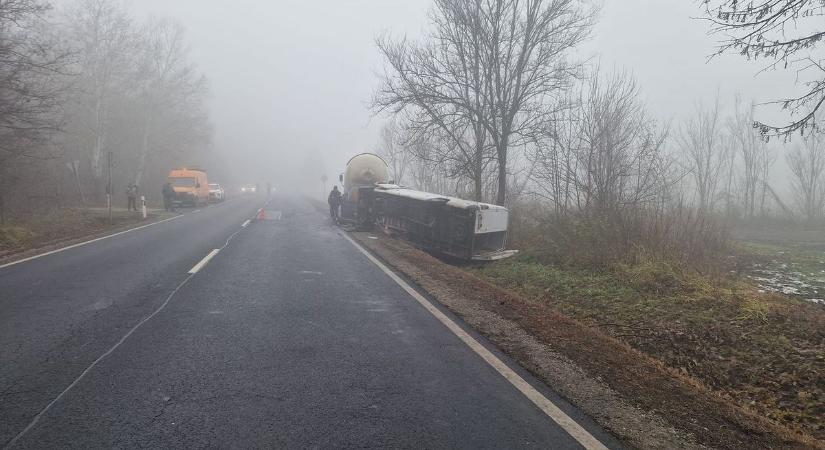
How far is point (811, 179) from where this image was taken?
24.9m

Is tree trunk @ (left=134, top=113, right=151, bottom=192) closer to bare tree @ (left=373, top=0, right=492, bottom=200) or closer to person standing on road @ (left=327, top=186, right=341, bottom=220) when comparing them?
person standing on road @ (left=327, top=186, right=341, bottom=220)

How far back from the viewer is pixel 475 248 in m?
11.5

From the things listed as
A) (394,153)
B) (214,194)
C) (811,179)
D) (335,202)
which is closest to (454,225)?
(335,202)

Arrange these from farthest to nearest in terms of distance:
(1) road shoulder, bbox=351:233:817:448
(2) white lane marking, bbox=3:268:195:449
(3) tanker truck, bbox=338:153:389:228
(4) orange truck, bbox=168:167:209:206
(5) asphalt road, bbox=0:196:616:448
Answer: (4) orange truck, bbox=168:167:209:206 → (3) tanker truck, bbox=338:153:389:228 → (1) road shoulder, bbox=351:233:817:448 → (5) asphalt road, bbox=0:196:616:448 → (2) white lane marking, bbox=3:268:195:449

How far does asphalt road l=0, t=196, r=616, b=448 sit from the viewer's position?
117 inches

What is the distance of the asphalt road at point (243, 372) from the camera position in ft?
9.74

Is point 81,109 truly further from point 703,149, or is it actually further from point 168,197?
point 703,149

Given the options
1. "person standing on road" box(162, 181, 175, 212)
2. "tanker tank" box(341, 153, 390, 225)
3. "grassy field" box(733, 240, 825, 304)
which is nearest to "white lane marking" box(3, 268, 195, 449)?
"grassy field" box(733, 240, 825, 304)

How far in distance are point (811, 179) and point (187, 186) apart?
36.9 meters

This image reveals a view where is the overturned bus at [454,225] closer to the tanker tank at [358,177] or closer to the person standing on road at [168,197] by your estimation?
the tanker tank at [358,177]

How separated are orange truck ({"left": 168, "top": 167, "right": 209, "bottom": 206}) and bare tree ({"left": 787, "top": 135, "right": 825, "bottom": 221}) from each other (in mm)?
35435

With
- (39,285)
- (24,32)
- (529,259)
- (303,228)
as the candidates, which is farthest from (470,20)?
(24,32)

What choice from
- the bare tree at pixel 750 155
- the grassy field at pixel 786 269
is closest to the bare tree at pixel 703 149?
the bare tree at pixel 750 155

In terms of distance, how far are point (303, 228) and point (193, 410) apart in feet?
49.8
